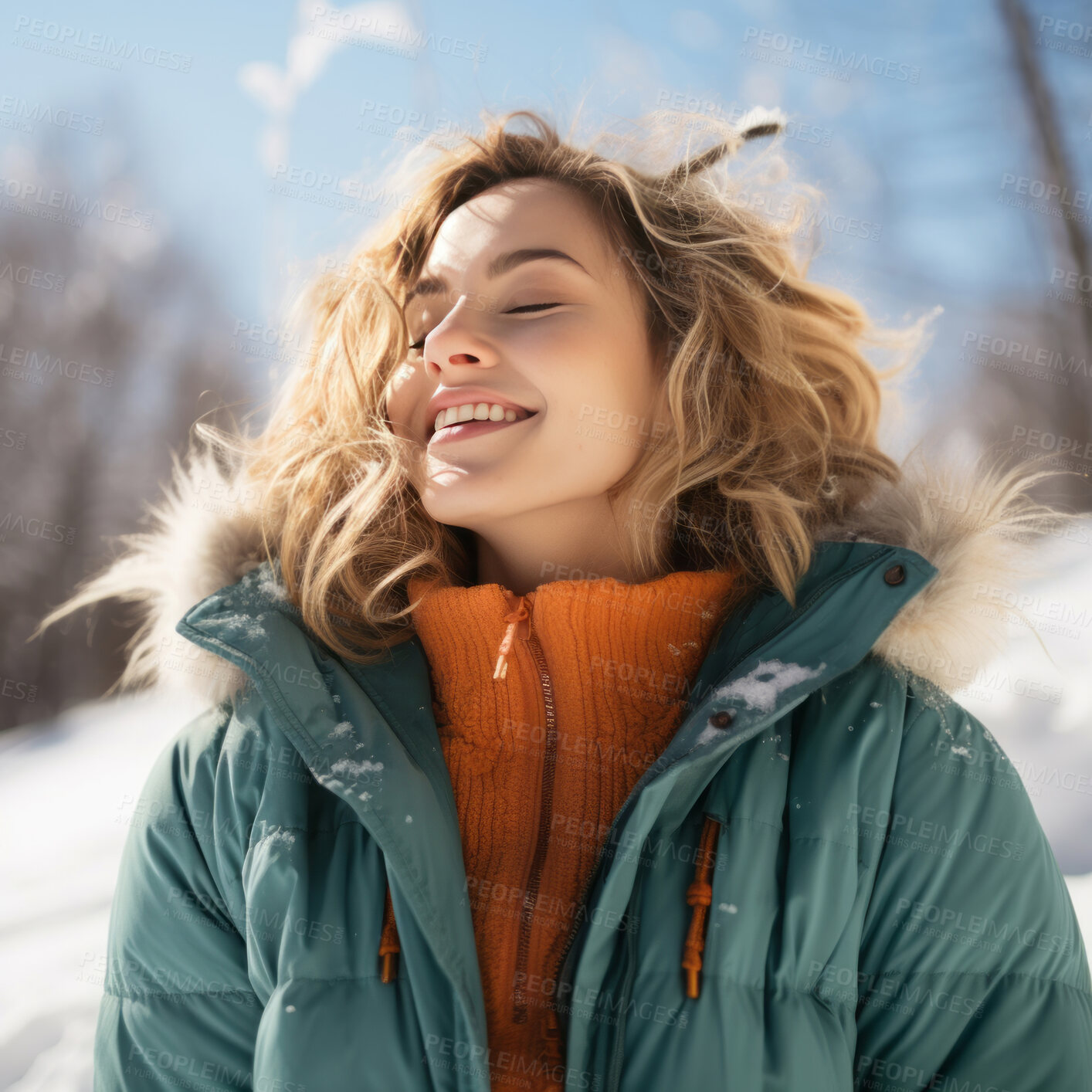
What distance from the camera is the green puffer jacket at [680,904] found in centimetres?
105

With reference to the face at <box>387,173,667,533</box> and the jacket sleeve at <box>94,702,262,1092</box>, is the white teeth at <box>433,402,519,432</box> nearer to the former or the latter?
the face at <box>387,173,667,533</box>

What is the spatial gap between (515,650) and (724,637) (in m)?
0.33

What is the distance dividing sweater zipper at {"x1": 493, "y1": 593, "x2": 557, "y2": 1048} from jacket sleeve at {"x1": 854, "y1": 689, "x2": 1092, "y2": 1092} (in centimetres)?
45

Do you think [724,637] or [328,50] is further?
[328,50]

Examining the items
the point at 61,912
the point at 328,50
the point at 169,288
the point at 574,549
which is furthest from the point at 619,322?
the point at 169,288

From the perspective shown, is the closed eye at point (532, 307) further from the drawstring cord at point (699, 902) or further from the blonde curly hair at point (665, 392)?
the drawstring cord at point (699, 902)

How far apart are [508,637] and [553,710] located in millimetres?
138

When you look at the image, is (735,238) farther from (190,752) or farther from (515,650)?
(190,752)

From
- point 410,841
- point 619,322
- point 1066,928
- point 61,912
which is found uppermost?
point 619,322

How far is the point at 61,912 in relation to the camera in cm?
245

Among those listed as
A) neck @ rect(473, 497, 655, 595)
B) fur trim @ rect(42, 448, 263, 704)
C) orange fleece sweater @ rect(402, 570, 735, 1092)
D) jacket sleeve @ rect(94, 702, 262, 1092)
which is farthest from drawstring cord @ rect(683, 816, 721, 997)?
fur trim @ rect(42, 448, 263, 704)

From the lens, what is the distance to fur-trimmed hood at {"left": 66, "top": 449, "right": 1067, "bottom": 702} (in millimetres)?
1245

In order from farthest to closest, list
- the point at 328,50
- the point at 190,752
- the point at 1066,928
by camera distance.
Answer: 1. the point at 328,50
2. the point at 190,752
3. the point at 1066,928

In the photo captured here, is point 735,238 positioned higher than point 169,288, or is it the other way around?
point 169,288
